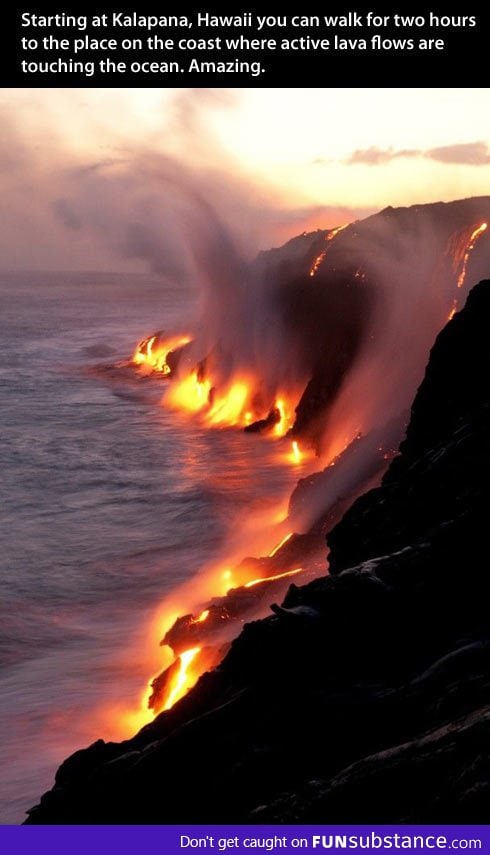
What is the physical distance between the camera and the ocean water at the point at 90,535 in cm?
1209

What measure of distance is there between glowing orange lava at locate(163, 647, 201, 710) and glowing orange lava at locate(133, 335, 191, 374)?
102 ft

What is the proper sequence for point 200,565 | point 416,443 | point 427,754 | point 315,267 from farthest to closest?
point 315,267
point 200,565
point 416,443
point 427,754

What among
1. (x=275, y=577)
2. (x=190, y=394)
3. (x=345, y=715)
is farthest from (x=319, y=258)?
(x=345, y=715)

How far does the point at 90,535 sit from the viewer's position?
64.3 feet

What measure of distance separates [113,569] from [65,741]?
628 cm

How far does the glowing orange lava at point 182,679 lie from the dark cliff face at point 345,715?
13.2 feet

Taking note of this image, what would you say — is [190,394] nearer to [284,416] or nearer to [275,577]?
[284,416]

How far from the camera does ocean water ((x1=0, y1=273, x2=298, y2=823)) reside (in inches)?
476

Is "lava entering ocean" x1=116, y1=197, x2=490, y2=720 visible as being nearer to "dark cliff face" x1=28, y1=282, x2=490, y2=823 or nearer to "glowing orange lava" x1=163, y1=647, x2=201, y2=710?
"glowing orange lava" x1=163, y1=647, x2=201, y2=710

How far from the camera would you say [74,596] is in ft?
53.7
